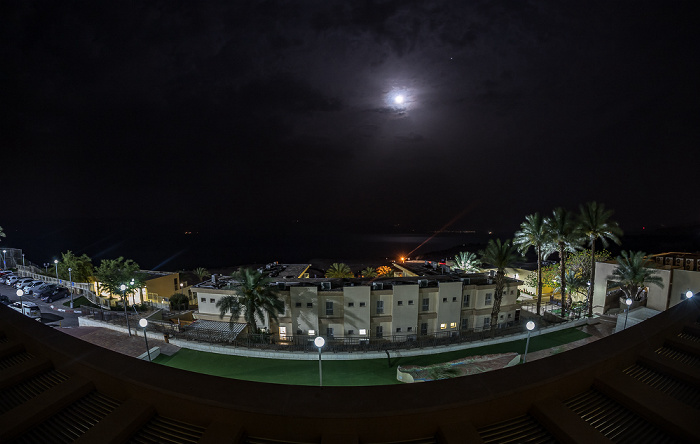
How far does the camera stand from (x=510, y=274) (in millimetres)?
50406

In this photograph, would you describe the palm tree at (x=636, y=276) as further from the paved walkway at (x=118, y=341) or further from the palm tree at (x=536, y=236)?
the paved walkway at (x=118, y=341)

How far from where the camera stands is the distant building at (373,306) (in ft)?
88.3

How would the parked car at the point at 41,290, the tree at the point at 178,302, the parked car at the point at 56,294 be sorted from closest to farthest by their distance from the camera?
the parked car at the point at 56,294
the parked car at the point at 41,290
the tree at the point at 178,302

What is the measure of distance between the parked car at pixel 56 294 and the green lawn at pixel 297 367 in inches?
1012

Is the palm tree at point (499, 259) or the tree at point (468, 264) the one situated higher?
the palm tree at point (499, 259)

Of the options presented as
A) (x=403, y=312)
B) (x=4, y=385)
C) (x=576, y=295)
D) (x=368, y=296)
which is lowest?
(x=576, y=295)

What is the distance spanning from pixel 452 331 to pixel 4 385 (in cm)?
3118

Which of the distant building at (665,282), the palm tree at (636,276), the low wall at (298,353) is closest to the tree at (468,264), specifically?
the distant building at (665,282)

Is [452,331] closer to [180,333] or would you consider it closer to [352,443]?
[180,333]

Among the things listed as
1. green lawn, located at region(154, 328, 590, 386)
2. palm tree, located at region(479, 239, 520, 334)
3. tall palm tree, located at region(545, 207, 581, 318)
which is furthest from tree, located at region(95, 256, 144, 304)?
tall palm tree, located at region(545, 207, 581, 318)

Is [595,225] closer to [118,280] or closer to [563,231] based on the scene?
[563,231]

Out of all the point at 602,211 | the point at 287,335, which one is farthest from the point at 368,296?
the point at 602,211

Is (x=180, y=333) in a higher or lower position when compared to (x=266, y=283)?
lower

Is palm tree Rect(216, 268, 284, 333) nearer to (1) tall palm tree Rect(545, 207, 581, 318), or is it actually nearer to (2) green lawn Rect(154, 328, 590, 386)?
(2) green lawn Rect(154, 328, 590, 386)
